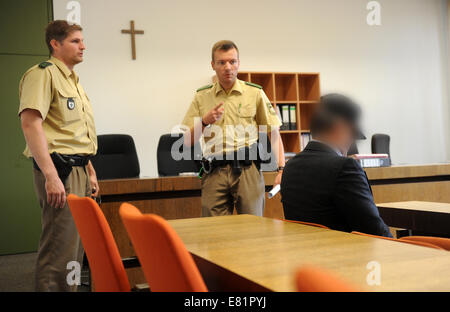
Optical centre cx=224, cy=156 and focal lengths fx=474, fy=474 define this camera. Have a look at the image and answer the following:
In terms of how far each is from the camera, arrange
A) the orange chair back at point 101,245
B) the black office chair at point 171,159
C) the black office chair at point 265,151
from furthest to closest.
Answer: the black office chair at point 171,159 < the black office chair at point 265,151 < the orange chair back at point 101,245

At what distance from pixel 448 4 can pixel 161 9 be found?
4.34 meters

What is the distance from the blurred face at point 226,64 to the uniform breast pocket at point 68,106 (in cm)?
82

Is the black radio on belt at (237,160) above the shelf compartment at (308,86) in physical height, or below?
below

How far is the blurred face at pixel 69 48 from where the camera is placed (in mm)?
2422

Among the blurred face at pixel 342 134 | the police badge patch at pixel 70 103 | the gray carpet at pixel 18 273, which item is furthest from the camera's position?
the gray carpet at pixel 18 273

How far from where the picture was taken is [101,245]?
1.15 m

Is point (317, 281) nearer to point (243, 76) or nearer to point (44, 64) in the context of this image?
point (44, 64)

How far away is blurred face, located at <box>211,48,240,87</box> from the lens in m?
2.67

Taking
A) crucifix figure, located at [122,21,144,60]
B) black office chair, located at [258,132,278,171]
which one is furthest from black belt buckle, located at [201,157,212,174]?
crucifix figure, located at [122,21,144,60]

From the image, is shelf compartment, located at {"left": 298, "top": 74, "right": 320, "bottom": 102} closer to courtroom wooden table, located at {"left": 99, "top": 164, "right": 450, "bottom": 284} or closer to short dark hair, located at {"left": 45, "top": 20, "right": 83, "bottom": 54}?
courtroom wooden table, located at {"left": 99, "top": 164, "right": 450, "bottom": 284}

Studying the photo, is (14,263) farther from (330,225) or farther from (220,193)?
(330,225)

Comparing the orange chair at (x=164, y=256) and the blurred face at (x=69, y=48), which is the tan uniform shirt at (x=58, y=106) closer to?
the blurred face at (x=69, y=48)

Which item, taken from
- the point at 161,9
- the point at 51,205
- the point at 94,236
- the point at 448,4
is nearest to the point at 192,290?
the point at 94,236

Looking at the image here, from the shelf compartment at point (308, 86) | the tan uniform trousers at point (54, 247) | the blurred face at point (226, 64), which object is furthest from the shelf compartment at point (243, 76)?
the tan uniform trousers at point (54, 247)
